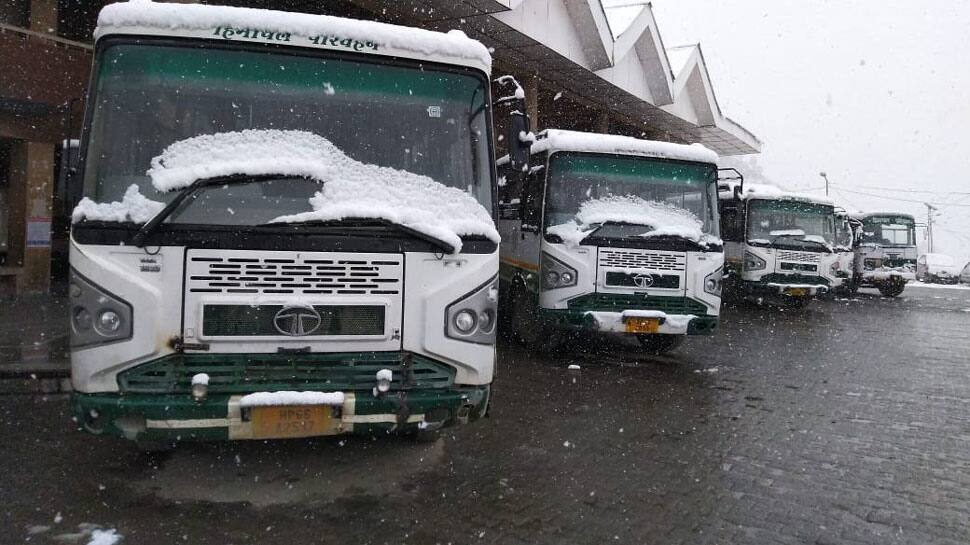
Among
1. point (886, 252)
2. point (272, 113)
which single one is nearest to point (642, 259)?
point (272, 113)

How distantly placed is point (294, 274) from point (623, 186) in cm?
547

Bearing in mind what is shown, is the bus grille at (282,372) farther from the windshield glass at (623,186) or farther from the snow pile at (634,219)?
the windshield glass at (623,186)

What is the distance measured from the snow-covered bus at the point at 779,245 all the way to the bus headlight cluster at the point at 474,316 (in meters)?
12.0

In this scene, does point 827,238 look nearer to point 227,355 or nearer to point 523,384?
point 523,384

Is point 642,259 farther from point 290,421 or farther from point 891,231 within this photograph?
point 891,231

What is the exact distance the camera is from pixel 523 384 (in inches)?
295

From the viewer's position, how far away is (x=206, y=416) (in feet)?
12.3

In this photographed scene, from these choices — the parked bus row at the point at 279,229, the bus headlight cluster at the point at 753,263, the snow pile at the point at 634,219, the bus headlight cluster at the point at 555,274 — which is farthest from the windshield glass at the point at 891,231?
the parked bus row at the point at 279,229

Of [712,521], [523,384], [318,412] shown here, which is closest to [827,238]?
[523,384]

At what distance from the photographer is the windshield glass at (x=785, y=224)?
15.9m

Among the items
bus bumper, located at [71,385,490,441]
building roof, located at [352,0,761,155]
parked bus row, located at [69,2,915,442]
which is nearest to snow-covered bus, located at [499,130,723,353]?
parked bus row, located at [69,2,915,442]

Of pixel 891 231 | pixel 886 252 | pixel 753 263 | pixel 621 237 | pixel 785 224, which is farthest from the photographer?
pixel 891 231

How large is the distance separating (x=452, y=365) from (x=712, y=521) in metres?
1.71

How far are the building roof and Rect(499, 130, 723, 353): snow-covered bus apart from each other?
761 cm
